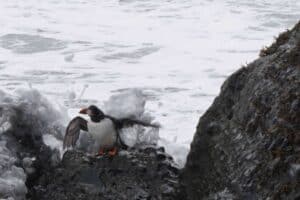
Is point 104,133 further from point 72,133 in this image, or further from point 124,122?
point 72,133

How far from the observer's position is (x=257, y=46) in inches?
935

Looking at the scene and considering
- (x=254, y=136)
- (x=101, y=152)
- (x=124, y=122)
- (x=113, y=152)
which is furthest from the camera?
(x=124, y=122)

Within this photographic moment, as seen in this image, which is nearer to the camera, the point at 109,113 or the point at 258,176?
the point at 258,176

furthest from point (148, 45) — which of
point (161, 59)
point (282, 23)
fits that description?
point (282, 23)

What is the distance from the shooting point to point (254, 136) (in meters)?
4.75

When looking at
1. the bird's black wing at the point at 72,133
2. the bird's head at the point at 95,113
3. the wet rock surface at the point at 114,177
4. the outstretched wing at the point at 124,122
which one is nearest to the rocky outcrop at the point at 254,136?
the wet rock surface at the point at 114,177

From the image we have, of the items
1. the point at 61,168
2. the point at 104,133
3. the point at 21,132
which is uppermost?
the point at 104,133

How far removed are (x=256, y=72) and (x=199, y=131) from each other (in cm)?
82

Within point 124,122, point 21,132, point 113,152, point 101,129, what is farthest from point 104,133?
point 21,132

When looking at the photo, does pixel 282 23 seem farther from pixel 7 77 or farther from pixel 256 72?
pixel 256 72

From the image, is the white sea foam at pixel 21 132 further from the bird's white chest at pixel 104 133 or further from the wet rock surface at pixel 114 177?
the bird's white chest at pixel 104 133

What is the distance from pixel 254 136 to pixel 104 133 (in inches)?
95.0

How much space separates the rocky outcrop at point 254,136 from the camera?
14.1ft

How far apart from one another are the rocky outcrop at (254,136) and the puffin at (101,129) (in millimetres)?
1382
